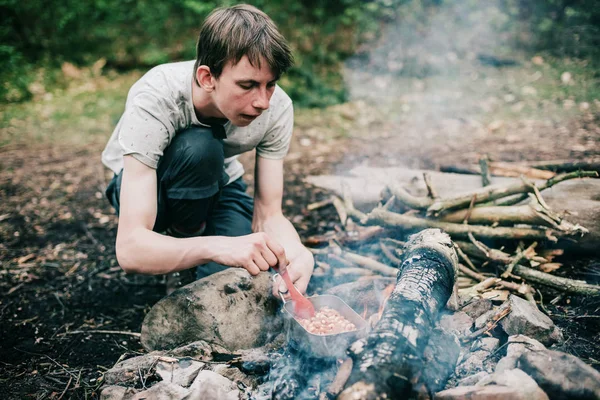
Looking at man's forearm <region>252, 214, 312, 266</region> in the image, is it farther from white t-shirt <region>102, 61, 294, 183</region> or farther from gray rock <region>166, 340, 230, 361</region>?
gray rock <region>166, 340, 230, 361</region>

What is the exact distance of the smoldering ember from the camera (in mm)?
1600

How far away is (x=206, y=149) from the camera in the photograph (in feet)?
7.93

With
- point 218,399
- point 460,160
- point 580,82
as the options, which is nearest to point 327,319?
point 218,399

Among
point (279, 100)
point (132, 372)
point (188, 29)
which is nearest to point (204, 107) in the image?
point (279, 100)

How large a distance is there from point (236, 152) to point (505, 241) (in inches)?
70.6

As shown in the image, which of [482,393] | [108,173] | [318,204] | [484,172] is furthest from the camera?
[108,173]

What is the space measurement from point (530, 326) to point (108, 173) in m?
4.83

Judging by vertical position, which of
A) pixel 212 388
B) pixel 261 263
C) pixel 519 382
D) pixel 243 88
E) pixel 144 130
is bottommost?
pixel 212 388

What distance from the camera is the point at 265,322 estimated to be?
7.61ft

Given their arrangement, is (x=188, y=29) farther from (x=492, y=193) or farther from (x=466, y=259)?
(x=466, y=259)

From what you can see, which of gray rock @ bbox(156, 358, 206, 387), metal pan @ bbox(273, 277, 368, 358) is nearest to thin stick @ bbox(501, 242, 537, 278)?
metal pan @ bbox(273, 277, 368, 358)

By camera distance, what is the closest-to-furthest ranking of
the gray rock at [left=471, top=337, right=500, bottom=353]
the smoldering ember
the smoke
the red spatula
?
the smoldering ember
the gray rock at [left=471, top=337, right=500, bottom=353]
the red spatula
the smoke

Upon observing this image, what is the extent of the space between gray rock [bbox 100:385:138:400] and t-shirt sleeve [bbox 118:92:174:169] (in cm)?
103

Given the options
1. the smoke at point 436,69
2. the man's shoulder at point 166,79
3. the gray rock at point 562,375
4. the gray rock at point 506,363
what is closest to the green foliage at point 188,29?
the smoke at point 436,69
